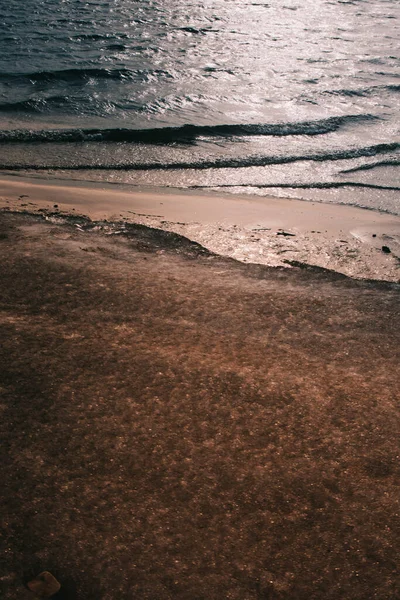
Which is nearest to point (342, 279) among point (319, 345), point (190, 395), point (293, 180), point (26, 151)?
point (319, 345)

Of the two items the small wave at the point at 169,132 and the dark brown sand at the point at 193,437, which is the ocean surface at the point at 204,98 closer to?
the small wave at the point at 169,132

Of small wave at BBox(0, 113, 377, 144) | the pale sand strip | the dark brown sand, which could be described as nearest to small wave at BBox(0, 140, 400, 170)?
the pale sand strip

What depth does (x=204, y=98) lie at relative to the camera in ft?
22.8

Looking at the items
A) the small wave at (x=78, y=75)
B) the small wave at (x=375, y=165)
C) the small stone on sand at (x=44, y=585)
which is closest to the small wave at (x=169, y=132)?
the small wave at (x=375, y=165)

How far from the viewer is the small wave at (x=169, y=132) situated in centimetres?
564

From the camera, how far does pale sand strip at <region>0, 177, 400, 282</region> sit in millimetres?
3293

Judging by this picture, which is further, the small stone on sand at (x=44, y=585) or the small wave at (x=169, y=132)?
the small wave at (x=169, y=132)

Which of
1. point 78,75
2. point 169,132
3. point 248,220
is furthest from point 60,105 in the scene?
point 248,220

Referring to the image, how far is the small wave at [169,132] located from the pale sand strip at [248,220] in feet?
4.01

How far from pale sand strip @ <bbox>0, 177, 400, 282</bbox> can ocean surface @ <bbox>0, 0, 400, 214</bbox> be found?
0.30m

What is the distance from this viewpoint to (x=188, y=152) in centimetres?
551

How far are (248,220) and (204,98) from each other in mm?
3459

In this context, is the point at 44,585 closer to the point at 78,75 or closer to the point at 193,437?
the point at 193,437

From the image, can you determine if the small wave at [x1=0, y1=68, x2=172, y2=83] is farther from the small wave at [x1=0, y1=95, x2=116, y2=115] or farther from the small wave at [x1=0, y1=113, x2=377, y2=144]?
the small wave at [x1=0, y1=113, x2=377, y2=144]
